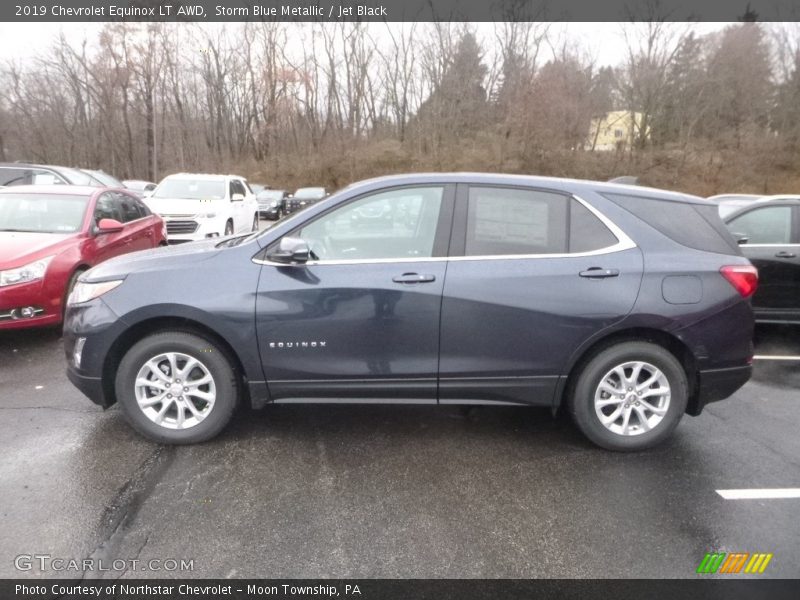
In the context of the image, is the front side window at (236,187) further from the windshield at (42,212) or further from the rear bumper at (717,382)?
the rear bumper at (717,382)

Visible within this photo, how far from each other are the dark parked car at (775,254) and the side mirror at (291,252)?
502 cm

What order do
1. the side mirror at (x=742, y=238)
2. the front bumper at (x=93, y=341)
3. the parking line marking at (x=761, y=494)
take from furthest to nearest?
the side mirror at (x=742, y=238), the front bumper at (x=93, y=341), the parking line marking at (x=761, y=494)

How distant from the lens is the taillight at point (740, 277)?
136 inches

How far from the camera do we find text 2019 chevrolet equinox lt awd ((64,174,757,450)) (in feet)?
11.0

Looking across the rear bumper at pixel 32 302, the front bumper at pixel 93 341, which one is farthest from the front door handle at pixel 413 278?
the rear bumper at pixel 32 302

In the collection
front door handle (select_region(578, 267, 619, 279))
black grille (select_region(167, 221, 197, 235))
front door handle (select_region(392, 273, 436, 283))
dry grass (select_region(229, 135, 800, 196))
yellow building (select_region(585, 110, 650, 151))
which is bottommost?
front door handle (select_region(392, 273, 436, 283))

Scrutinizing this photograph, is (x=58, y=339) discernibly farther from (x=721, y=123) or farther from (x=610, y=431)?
(x=721, y=123)

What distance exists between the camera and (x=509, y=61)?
40156 millimetres

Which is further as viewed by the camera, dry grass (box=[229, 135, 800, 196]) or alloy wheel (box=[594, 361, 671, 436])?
dry grass (box=[229, 135, 800, 196])

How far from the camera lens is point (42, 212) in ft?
21.4

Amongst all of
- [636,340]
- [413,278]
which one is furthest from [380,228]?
[636,340]

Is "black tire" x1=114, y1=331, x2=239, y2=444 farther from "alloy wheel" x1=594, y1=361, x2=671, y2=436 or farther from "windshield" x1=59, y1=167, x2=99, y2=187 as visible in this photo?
"windshield" x1=59, y1=167, x2=99, y2=187

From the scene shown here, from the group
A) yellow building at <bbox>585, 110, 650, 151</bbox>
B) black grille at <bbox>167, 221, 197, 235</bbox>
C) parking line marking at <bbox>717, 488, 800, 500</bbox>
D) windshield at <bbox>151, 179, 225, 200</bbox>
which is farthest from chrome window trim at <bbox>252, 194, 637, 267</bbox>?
yellow building at <bbox>585, 110, 650, 151</bbox>

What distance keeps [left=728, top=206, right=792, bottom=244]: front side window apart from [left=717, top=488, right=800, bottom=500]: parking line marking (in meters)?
3.78
